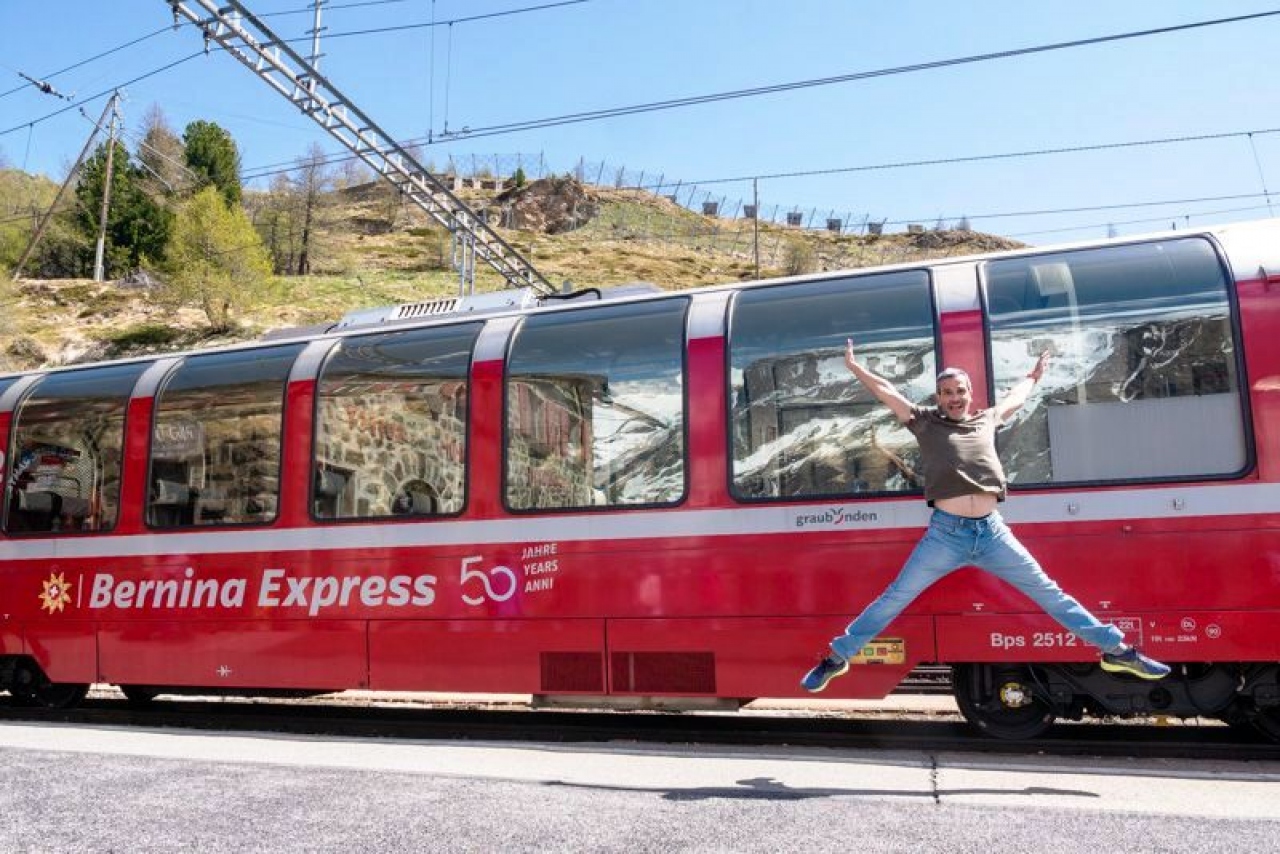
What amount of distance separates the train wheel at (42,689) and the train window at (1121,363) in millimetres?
8545

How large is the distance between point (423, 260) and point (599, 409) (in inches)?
3429

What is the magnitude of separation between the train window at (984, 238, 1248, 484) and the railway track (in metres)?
1.70

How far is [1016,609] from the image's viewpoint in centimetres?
609

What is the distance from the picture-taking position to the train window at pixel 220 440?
27.4 ft

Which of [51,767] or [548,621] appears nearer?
[51,767]

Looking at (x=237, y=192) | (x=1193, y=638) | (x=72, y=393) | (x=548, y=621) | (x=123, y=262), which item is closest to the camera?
(x=1193, y=638)

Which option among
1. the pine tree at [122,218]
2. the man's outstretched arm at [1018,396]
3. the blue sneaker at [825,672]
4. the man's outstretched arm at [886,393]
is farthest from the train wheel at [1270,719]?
the pine tree at [122,218]

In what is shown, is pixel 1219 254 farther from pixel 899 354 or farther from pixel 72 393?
pixel 72 393

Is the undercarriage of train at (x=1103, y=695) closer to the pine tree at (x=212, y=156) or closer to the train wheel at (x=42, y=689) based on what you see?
the train wheel at (x=42, y=689)

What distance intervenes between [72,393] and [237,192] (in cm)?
8465

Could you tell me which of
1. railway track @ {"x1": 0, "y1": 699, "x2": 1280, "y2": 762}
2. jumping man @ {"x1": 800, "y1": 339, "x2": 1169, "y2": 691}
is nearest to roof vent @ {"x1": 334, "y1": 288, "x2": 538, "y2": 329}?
railway track @ {"x1": 0, "y1": 699, "x2": 1280, "y2": 762}

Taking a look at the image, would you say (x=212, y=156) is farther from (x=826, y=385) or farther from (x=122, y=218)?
(x=826, y=385)

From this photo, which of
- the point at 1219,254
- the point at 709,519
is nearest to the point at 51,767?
the point at 709,519

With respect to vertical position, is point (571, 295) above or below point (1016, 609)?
above
